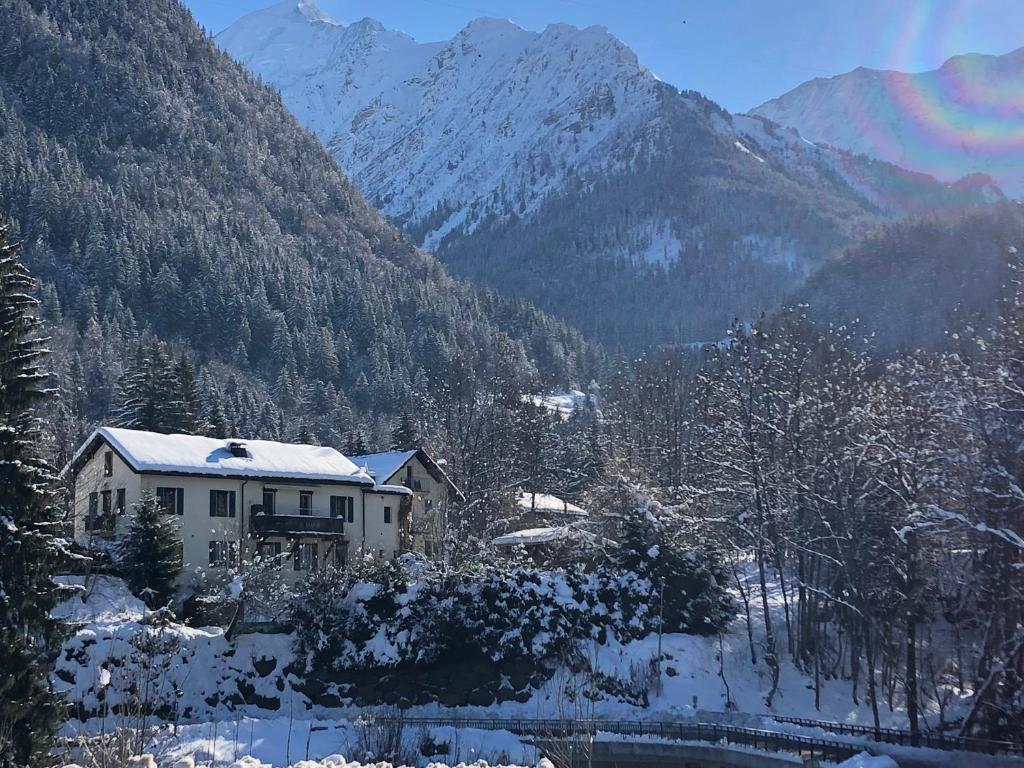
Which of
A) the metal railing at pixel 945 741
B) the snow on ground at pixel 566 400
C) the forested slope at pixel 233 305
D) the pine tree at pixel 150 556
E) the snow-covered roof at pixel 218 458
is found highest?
the forested slope at pixel 233 305

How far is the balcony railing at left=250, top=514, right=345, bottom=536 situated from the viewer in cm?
4672

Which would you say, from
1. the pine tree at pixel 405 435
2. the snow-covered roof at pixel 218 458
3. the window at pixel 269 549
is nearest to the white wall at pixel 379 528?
the snow-covered roof at pixel 218 458

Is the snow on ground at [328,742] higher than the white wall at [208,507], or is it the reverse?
the white wall at [208,507]

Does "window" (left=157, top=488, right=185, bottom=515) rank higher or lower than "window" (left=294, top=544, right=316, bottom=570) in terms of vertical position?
higher

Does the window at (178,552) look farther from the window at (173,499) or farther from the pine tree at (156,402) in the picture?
the pine tree at (156,402)

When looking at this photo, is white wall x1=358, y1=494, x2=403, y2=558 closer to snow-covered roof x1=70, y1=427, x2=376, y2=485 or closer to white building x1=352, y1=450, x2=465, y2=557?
white building x1=352, y1=450, x2=465, y2=557

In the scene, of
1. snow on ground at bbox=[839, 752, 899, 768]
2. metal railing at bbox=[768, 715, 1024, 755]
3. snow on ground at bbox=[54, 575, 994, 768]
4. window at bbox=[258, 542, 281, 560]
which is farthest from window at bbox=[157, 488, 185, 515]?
snow on ground at bbox=[839, 752, 899, 768]

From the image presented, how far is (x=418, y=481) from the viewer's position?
198 feet

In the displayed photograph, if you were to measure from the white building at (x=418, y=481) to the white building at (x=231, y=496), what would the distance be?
308cm

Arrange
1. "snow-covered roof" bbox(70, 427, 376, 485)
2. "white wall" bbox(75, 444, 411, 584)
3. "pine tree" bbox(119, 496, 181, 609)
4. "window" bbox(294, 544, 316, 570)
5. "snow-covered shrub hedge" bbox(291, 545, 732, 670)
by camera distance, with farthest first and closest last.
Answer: "window" bbox(294, 544, 316, 570)
"snow-covered roof" bbox(70, 427, 376, 485)
"white wall" bbox(75, 444, 411, 584)
"snow-covered shrub hedge" bbox(291, 545, 732, 670)
"pine tree" bbox(119, 496, 181, 609)

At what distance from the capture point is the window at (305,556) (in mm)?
48719

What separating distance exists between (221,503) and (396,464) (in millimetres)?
13954

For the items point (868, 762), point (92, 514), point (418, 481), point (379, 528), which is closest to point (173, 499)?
point (92, 514)

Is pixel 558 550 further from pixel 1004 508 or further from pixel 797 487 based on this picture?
pixel 1004 508
